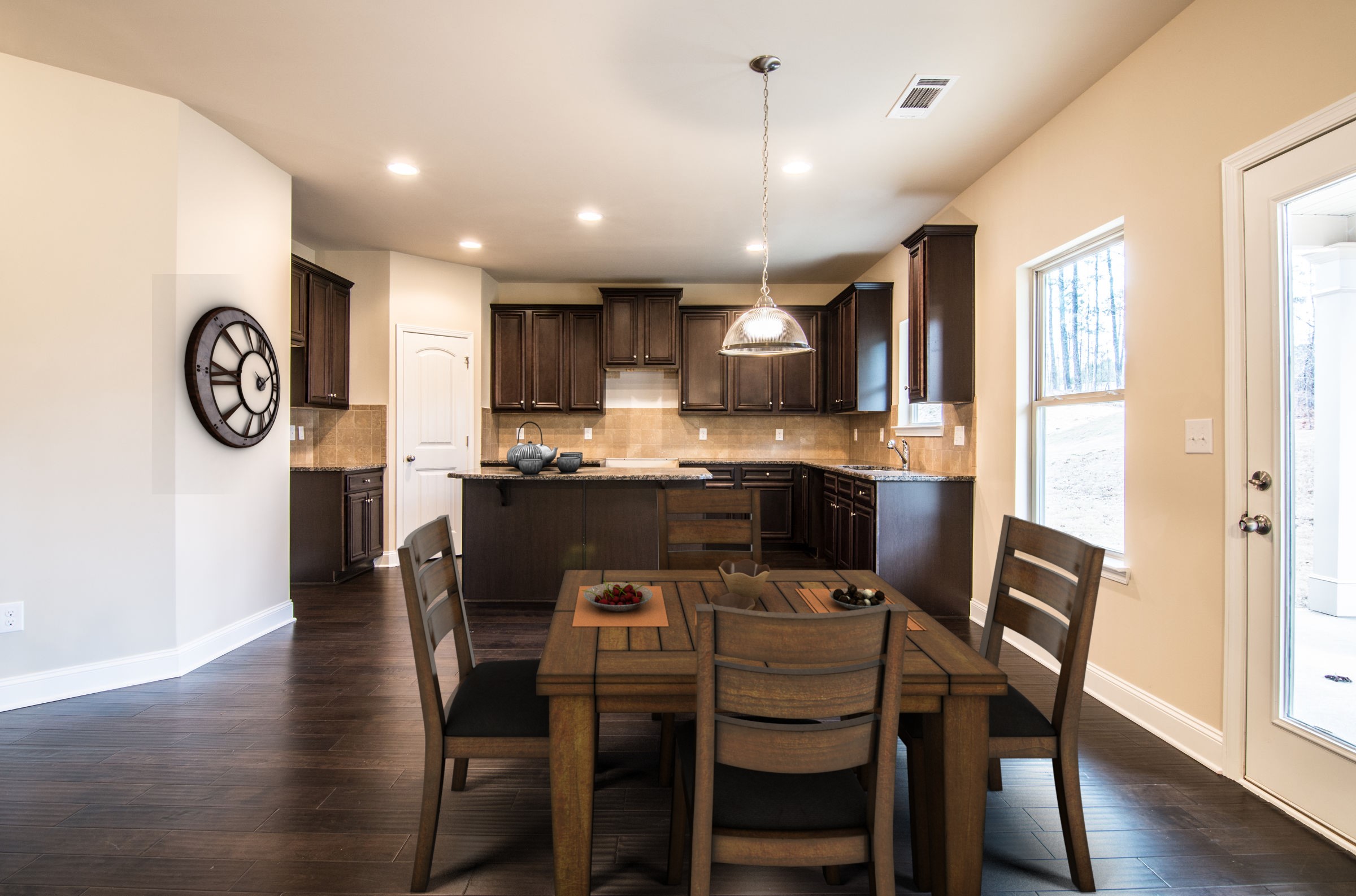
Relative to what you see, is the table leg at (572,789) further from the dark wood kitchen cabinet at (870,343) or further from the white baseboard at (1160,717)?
the dark wood kitchen cabinet at (870,343)

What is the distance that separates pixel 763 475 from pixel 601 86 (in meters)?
4.16

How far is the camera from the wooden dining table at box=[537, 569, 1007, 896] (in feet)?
4.37

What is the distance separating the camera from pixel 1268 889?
5.37 ft

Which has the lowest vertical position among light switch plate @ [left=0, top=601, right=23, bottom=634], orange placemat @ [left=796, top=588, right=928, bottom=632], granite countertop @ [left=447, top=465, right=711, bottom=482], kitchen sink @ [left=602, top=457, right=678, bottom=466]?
light switch plate @ [left=0, top=601, right=23, bottom=634]

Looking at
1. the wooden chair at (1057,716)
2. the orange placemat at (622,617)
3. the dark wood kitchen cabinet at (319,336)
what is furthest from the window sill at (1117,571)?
the dark wood kitchen cabinet at (319,336)

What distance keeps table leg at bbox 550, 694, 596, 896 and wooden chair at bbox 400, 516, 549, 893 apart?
22cm

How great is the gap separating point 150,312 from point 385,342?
2.66 metres

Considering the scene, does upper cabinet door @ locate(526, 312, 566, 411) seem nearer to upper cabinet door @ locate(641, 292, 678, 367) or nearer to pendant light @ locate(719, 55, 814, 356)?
upper cabinet door @ locate(641, 292, 678, 367)

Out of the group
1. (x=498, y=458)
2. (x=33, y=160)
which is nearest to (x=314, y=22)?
(x=33, y=160)

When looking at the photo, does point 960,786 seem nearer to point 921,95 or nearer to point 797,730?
point 797,730

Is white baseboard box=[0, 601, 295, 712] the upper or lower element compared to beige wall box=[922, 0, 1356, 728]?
lower

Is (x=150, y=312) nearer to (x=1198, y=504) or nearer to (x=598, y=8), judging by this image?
(x=598, y=8)

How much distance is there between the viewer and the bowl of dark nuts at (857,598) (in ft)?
5.48

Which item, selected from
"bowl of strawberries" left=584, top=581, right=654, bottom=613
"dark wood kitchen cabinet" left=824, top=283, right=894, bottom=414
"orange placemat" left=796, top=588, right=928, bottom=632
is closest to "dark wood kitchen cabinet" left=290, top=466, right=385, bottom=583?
"bowl of strawberries" left=584, top=581, right=654, bottom=613
